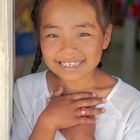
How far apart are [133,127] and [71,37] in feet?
0.99

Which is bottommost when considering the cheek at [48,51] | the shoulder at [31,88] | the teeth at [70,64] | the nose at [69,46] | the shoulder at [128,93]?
the shoulder at [31,88]

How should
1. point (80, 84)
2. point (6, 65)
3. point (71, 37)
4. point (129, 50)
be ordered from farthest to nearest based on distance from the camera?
point (129, 50) < point (80, 84) < point (71, 37) < point (6, 65)

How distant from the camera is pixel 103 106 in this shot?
137cm

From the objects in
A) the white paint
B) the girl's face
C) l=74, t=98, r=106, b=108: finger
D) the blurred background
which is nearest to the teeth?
the girl's face

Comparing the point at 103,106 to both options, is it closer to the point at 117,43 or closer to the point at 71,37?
the point at 71,37

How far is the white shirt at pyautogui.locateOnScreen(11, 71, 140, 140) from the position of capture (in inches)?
52.4

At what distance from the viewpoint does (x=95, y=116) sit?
4.48ft

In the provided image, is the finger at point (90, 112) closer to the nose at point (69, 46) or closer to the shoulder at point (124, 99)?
the shoulder at point (124, 99)

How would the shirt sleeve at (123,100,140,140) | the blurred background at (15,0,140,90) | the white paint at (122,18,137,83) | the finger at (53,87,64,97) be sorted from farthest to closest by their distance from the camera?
the white paint at (122,18,137,83) < the blurred background at (15,0,140,90) < the finger at (53,87,64,97) < the shirt sleeve at (123,100,140,140)

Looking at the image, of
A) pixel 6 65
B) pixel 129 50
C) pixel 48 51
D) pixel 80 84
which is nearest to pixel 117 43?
pixel 129 50

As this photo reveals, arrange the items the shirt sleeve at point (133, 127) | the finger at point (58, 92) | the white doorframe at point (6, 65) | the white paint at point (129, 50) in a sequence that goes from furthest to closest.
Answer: the white paint at point (129, 50) → the finger at point (58, 92) → the shirt sleeve at point (133, 127) → the white doorframe at point (6, 65)

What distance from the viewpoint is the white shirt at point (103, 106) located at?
52.4 inches

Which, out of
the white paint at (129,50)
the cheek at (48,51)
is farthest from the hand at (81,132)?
the white paint at (129,50)

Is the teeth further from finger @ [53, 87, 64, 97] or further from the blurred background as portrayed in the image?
the blurred background
